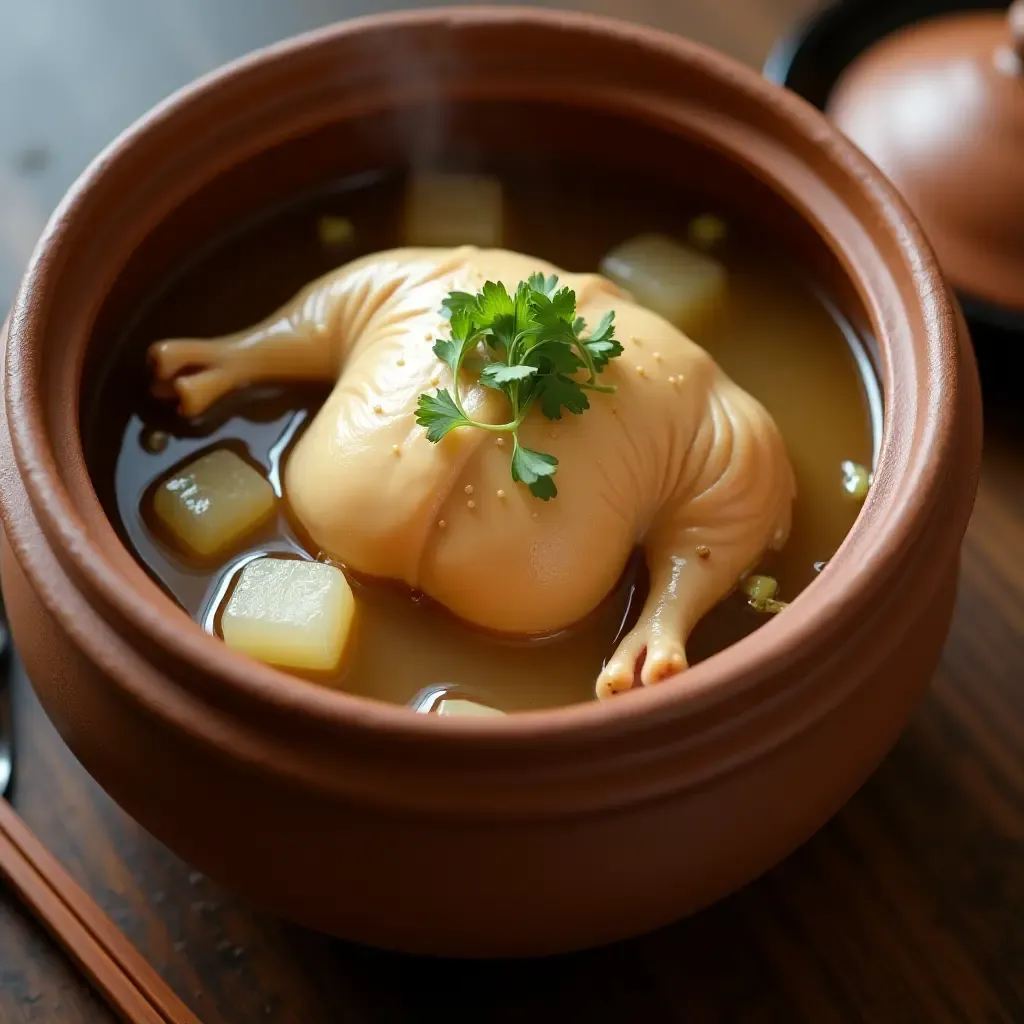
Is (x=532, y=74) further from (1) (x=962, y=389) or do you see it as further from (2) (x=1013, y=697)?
(2) (x=1013, y=697)

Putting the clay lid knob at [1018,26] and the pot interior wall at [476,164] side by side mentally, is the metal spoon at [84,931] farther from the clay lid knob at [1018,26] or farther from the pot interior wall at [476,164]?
the clay lid knob at [1018,26]

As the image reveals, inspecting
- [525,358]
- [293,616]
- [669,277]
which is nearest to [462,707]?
[293,616]

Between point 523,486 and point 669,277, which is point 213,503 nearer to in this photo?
point 523,486

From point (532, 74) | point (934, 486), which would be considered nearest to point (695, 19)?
point (532, 74)

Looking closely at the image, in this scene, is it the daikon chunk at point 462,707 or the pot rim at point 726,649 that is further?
the daikon chunk at point 462,707

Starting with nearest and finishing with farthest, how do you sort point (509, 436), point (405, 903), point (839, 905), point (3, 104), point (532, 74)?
1. point (405, 903)
2. point (509, 436)
3. point (839, 905)
4. point (532, 74)
5. point (3, 104)

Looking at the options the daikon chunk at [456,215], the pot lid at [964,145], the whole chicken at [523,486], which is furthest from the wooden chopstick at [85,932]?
the pot lid at [964,145]

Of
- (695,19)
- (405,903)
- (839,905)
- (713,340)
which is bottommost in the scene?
(839,905)

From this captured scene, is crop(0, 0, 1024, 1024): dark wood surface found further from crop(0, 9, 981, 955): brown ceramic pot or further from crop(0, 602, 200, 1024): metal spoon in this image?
crop(0, 9, 981, 955): brown ceramic pot
